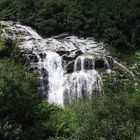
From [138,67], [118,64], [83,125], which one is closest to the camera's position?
[83,125]

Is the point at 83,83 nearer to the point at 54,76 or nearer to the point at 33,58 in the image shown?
the point at 54,76

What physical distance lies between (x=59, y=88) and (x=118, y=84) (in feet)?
22.2

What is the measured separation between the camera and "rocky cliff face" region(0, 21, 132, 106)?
34562 millimetres

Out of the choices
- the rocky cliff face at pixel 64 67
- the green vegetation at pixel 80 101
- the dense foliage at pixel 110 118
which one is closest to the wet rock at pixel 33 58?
the rocky cliff face at pixel 64 67

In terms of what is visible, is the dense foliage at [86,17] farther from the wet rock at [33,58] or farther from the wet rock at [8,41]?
the wet rock at [33,58]

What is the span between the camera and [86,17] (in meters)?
41.4

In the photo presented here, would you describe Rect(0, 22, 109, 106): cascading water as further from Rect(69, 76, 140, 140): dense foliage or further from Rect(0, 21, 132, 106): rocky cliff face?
Rect(69, 76, 140, 140): dense foliage

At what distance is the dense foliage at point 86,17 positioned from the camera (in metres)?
39.8

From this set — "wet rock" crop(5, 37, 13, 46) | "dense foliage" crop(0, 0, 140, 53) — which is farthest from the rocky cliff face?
"dense foliage" crop(0, 0, 140, 53)

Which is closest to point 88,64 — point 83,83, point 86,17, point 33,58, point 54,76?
point 83,83

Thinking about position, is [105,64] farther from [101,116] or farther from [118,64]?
[101,116]

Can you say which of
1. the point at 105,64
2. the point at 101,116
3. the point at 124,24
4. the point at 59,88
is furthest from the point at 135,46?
the point at 101,116

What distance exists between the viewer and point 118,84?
2911 cm

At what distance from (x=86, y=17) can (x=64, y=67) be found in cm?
726
